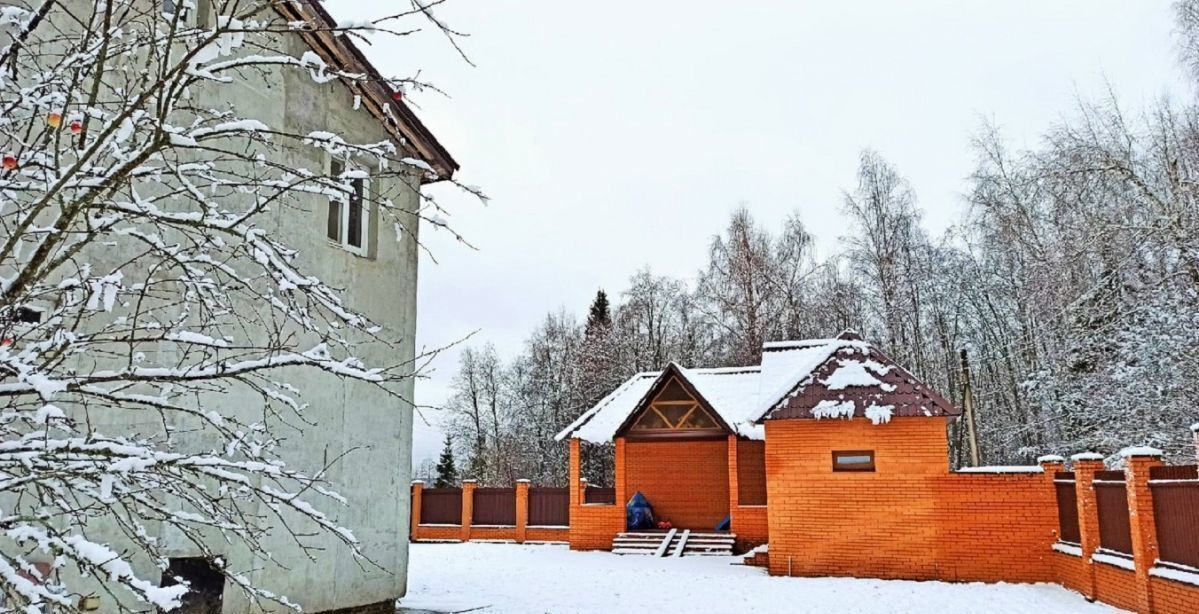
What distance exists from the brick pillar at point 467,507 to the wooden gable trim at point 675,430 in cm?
576

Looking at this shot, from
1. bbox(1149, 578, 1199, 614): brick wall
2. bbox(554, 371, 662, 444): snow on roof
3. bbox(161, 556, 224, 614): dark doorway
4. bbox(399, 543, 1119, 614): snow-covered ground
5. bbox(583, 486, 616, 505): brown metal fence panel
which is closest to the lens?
bbox(161, 556, 224, 614): dark doorway

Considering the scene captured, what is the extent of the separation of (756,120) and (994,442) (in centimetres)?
1630

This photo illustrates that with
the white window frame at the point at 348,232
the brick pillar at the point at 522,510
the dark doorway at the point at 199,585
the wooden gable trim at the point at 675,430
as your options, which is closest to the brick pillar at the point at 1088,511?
the wooden gable trim at the point at 675,430

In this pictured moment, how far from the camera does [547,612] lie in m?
10.5

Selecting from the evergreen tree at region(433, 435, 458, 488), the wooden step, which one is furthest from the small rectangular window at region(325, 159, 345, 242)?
the evergreen tree at region(433, 435, 458, 488)

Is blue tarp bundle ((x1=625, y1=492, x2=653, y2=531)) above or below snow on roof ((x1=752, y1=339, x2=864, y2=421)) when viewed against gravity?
below

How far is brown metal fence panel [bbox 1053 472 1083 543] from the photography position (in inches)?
487

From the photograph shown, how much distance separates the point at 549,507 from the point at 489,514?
72.9 inches

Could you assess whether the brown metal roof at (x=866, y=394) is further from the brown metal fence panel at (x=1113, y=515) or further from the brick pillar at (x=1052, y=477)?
the brown metal fence panel at (x=1113, y=515)

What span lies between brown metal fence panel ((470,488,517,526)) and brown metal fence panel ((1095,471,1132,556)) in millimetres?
15419

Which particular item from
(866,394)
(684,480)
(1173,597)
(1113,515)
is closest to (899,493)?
(866,394)

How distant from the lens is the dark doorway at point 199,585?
7098mm

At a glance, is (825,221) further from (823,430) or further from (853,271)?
(823,430)

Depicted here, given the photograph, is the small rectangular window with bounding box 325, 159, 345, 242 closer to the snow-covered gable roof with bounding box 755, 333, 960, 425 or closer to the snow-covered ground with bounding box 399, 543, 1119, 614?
the snow-covered ground with bounding box 399, 543, 1119, 614
